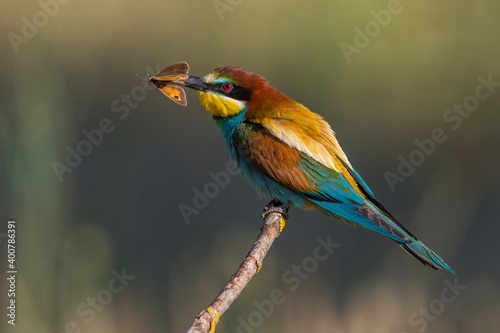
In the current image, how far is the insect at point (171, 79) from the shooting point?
2492 millimetres

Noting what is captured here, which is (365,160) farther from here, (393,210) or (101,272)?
(101,272)

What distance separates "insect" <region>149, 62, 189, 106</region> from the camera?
2492 mm

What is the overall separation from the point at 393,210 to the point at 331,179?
1430mm

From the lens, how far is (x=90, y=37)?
4.41 m

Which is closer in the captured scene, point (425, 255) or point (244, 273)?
point (244, 273)

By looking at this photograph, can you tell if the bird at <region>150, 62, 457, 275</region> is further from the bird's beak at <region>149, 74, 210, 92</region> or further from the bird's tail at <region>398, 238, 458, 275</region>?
the bird's tail at <region>398, 238, 458, 275</region>

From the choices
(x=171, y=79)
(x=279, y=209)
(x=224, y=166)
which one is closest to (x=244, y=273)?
(x=279, y=209)

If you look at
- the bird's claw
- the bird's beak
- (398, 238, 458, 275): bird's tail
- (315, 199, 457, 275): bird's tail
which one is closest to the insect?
the bird's beak

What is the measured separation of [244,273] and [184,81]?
1.01 m

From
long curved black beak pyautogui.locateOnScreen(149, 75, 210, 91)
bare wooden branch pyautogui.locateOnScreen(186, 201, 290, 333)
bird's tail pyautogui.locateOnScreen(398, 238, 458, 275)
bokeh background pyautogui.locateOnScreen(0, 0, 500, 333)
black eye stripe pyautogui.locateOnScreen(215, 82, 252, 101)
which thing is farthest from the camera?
bokeh background pyautogui.locateOnScreen(0, 0, 500, 333)

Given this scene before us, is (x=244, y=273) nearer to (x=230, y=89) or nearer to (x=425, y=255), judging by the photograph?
(x=425, y=255)

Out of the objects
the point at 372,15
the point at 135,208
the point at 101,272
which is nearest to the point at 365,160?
the point at 372,15

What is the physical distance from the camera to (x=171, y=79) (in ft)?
8.36

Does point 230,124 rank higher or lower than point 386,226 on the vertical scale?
higher
